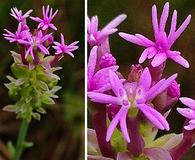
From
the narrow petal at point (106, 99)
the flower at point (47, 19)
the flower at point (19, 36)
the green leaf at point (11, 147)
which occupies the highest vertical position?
the flower at point (47, 19)

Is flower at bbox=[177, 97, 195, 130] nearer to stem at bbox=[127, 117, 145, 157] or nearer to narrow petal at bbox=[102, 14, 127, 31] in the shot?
stem at bbox=[127, 117, 145, 157]

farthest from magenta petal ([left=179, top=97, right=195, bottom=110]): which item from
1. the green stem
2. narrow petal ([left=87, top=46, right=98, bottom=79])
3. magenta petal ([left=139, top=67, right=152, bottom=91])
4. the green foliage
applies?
the green stem

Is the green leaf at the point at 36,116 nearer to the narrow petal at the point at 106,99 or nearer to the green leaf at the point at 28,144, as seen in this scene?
the green leaf at the point at 28,144

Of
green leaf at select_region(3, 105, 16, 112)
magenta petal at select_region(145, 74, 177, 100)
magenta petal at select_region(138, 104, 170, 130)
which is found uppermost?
magenta petal at select_region(145, 74, 177, 100)

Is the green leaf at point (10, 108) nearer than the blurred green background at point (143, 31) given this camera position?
Answer: No

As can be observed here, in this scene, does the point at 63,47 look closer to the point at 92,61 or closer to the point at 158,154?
the point at 92,61

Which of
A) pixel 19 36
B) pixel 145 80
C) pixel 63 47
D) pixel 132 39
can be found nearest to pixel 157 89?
pixel 145 80

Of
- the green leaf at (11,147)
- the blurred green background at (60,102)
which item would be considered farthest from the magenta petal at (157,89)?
the green leaf at (11,147)

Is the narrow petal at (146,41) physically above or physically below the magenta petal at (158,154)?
above
